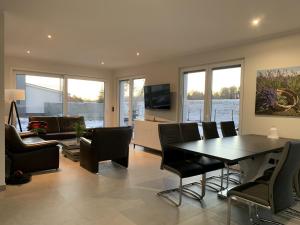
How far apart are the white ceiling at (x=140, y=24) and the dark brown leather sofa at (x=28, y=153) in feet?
5.86

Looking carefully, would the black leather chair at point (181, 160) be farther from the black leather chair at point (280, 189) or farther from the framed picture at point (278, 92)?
the framed picture at point (278, 92)

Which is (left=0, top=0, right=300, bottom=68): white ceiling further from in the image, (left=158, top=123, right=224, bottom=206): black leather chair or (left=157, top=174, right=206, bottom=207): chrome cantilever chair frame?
(left=157, top=174, right=206, bottom=207): chrome cantilever chair frame

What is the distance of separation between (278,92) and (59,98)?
6013 millimetres

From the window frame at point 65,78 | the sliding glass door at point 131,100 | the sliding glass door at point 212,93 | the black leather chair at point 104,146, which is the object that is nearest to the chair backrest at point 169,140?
the black leather chair at point 104,146

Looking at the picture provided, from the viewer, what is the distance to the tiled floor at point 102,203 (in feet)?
8.28

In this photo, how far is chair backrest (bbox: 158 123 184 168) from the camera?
3.11 metres

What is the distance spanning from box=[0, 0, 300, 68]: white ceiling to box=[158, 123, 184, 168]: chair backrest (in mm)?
1562

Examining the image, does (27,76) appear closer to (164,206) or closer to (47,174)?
(47,174)

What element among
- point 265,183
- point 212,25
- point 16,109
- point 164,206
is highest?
point 212,25

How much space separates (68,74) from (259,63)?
5492 mm

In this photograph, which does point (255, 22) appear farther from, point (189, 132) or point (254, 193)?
point (254, 193)

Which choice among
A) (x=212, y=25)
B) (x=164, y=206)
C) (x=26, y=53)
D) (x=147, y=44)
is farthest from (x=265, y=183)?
(x=26, y=53)

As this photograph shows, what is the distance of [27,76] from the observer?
21.6 ft

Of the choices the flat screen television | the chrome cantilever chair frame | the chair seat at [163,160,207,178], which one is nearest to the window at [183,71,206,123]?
the flat screen television
